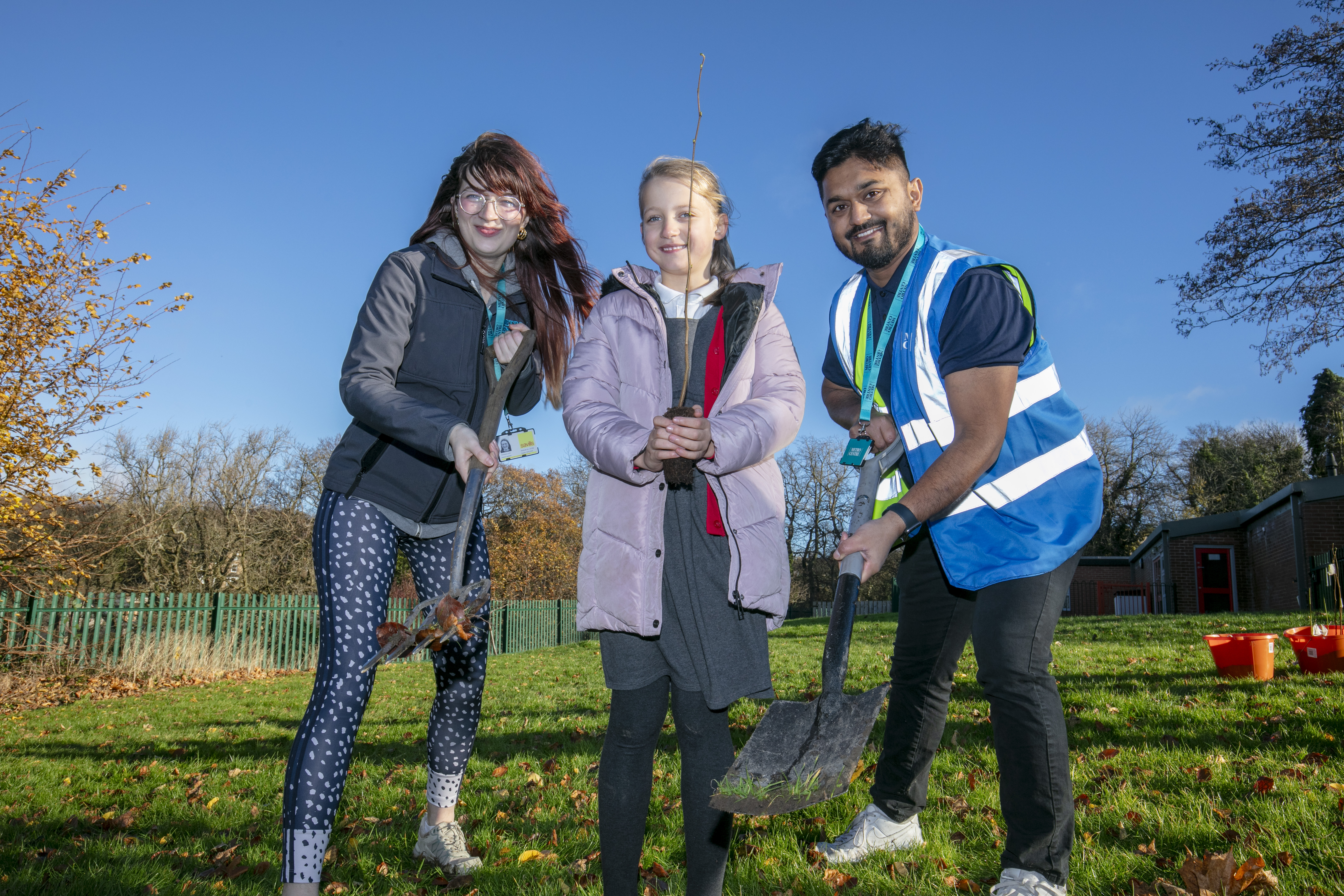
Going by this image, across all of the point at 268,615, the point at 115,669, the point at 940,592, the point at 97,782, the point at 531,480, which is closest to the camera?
the point at 940,592

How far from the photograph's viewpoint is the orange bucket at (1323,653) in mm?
6523

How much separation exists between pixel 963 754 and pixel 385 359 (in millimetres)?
3468

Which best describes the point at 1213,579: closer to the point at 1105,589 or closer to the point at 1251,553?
the point at 1251,553

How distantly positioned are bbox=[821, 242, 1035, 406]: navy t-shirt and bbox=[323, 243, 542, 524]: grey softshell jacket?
146 centimetres

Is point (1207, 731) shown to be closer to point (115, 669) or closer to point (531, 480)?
point (115, 669)

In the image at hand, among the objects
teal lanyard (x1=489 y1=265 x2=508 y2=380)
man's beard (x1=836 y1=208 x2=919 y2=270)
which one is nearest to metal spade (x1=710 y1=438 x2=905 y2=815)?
man's beard (x1=836 y1=208 x2=919 y2=270)

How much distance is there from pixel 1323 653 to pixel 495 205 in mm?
7326

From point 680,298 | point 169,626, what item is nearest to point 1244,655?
point 680,298

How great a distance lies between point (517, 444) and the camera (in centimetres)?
254

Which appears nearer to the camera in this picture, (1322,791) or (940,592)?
(940,592)

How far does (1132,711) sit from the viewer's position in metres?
5.24

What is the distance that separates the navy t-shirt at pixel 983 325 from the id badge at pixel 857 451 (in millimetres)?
344

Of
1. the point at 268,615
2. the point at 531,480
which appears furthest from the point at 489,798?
the point at 531,480

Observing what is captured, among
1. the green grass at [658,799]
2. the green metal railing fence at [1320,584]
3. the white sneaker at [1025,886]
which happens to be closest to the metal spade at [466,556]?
the green grass at [658,799]
